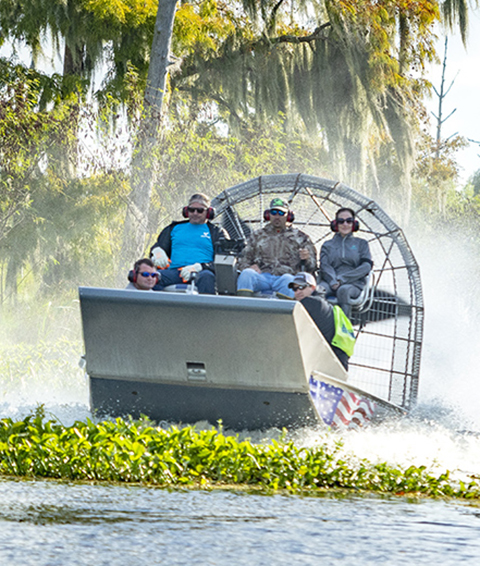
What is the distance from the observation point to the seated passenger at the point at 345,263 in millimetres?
8352

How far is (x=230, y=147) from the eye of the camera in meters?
17.2

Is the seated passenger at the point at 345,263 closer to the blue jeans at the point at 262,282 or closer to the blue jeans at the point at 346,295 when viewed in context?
the blue jeans at the point at 346,295

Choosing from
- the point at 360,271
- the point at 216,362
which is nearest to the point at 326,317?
the point at 360,271

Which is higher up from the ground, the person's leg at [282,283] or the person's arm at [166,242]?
the person's arm at [166,242]

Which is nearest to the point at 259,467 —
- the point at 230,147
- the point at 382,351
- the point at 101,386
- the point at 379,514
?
the point at 379,514

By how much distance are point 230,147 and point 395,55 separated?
13.3 ft

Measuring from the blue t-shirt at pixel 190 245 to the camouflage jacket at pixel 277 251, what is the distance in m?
0.40

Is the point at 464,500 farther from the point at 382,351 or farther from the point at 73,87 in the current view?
the point at 73,87

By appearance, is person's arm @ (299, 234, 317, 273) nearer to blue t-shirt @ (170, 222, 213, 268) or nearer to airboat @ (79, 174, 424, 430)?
blue t-shirt @ (170, 222, 213, 268)

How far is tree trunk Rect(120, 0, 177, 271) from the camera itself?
1345 cm

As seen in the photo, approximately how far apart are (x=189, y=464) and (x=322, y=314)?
2.52 m

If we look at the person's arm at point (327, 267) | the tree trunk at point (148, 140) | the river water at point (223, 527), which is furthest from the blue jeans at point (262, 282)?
the tree trunk at point (148, 140)

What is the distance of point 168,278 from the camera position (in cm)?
798

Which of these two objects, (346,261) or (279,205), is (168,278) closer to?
(279,205)
